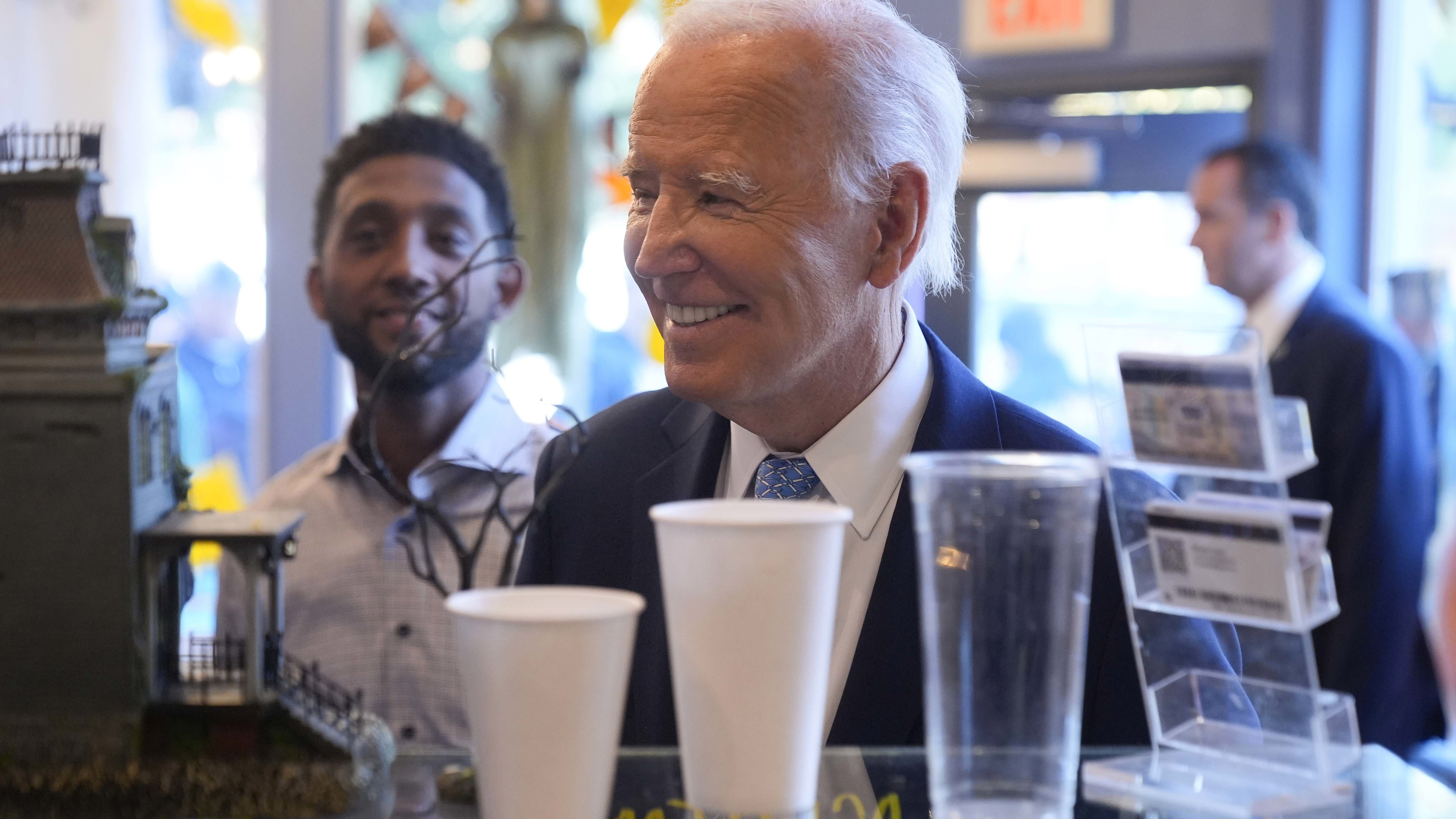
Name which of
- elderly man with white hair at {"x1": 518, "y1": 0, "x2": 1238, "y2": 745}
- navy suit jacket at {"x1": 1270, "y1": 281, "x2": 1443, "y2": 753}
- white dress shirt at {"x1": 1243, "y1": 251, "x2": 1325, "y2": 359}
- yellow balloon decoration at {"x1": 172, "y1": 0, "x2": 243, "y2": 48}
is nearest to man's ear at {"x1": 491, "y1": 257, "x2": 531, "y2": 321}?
elderly man with white hair at {"x1": 518, "y1": 0, "x2": 1238, "y2": 745}

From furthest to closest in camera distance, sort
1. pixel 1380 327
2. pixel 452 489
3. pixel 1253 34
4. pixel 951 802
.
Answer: pixel 1253 34, pixel 1380 327, pixel 452 489, pixel 951 802

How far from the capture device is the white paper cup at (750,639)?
0.79 m

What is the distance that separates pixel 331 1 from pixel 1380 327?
341 centimetres

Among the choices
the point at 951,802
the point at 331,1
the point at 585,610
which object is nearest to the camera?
the point at 585,610

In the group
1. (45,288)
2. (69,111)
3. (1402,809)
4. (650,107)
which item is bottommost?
(1402,809)

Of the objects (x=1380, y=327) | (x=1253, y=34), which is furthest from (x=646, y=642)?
(x=1253, y=34)

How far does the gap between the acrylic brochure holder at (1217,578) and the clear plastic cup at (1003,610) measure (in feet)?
0.39

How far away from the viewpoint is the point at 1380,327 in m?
3.27

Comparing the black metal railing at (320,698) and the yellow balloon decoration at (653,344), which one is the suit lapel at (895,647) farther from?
the yellow balloon decoration at (653,344)

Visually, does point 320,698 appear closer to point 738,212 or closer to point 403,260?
point 738,212

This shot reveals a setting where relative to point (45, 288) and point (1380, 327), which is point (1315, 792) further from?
point (1380, 327)

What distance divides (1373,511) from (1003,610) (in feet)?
8.68

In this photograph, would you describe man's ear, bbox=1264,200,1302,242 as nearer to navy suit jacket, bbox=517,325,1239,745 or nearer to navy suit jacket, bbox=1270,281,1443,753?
navy suit jacket, bbox=1270,281,1443,753

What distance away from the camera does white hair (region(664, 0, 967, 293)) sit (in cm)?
144
